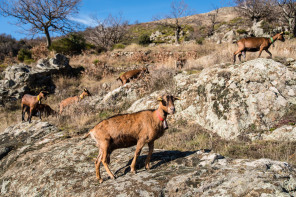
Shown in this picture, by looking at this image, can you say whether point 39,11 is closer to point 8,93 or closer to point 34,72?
point 34,72

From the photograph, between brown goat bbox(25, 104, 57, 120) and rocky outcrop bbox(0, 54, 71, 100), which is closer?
brown goat bbox(25, 104, 57, 120)

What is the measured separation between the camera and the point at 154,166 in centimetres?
433

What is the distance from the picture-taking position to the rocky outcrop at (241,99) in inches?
283

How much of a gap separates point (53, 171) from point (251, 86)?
6844 millimetres

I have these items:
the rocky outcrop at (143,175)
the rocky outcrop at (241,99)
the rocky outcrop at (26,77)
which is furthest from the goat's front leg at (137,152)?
the rocky outcrop at (26,77)

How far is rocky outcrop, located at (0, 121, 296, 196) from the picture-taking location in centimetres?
293

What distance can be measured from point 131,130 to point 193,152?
5.22 ft

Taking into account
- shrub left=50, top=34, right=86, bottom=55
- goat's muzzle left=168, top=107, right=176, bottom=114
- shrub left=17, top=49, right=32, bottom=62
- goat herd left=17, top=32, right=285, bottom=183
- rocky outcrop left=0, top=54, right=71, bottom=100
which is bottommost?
goat herd left=17, top=32, right=285, bottom=183

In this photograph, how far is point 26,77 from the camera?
16.3m

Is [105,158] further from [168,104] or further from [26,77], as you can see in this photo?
[26,77]

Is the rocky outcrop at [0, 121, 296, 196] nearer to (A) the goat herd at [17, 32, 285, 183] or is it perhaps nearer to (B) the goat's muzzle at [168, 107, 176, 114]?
(A) the goat herd at [17, 32, 285, 183]

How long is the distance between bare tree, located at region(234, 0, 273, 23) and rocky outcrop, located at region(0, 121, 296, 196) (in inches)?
1254

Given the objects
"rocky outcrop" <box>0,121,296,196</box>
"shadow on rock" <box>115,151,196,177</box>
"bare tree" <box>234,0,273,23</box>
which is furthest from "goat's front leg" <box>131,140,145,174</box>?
"bare tree" <box>234,0,273,23</box>

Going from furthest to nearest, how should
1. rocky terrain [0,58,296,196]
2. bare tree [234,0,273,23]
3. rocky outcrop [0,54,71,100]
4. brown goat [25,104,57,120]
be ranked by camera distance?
1. bare tree [234,0,273,23]
2. rocky outcrop [0,54,71,100]
3. brown goat [25,104,57,120]
4. rocky terrain [0,58,296,196]
